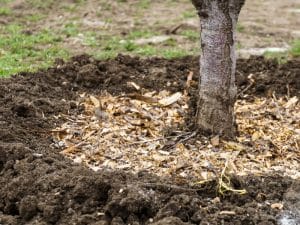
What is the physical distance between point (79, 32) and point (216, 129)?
4964mm

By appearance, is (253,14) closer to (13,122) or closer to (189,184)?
(13,122)

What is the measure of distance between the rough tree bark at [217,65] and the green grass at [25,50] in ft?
10.0

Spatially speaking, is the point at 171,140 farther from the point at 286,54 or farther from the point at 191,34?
the point at 191,34

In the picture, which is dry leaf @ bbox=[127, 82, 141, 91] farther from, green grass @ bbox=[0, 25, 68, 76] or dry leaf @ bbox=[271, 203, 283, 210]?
dry leaf @ bbox=[271, 203, 283, 210]

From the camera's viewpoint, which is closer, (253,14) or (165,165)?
(165,165)

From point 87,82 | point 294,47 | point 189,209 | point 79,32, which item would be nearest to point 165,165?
point 189,209

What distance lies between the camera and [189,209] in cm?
420

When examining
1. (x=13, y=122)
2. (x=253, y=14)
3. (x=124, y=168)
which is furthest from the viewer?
(x=253, y=14)

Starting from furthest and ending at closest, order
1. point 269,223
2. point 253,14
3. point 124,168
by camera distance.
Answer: point 253,14 → point 124,168 → point 269,223

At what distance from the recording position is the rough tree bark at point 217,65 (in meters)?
5.27

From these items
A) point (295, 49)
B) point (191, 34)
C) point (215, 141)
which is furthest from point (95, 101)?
point (191, 34)

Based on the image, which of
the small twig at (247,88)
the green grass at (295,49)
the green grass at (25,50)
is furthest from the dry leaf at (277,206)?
the green grass at (295,49)

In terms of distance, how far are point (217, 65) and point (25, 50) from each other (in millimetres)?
4186

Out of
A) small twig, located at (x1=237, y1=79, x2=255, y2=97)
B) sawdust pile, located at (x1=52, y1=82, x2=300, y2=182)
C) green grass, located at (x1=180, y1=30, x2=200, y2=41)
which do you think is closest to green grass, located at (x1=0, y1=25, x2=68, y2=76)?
sawdust pile, located at (x1=52, y1=82, x2=300, y2=182)
